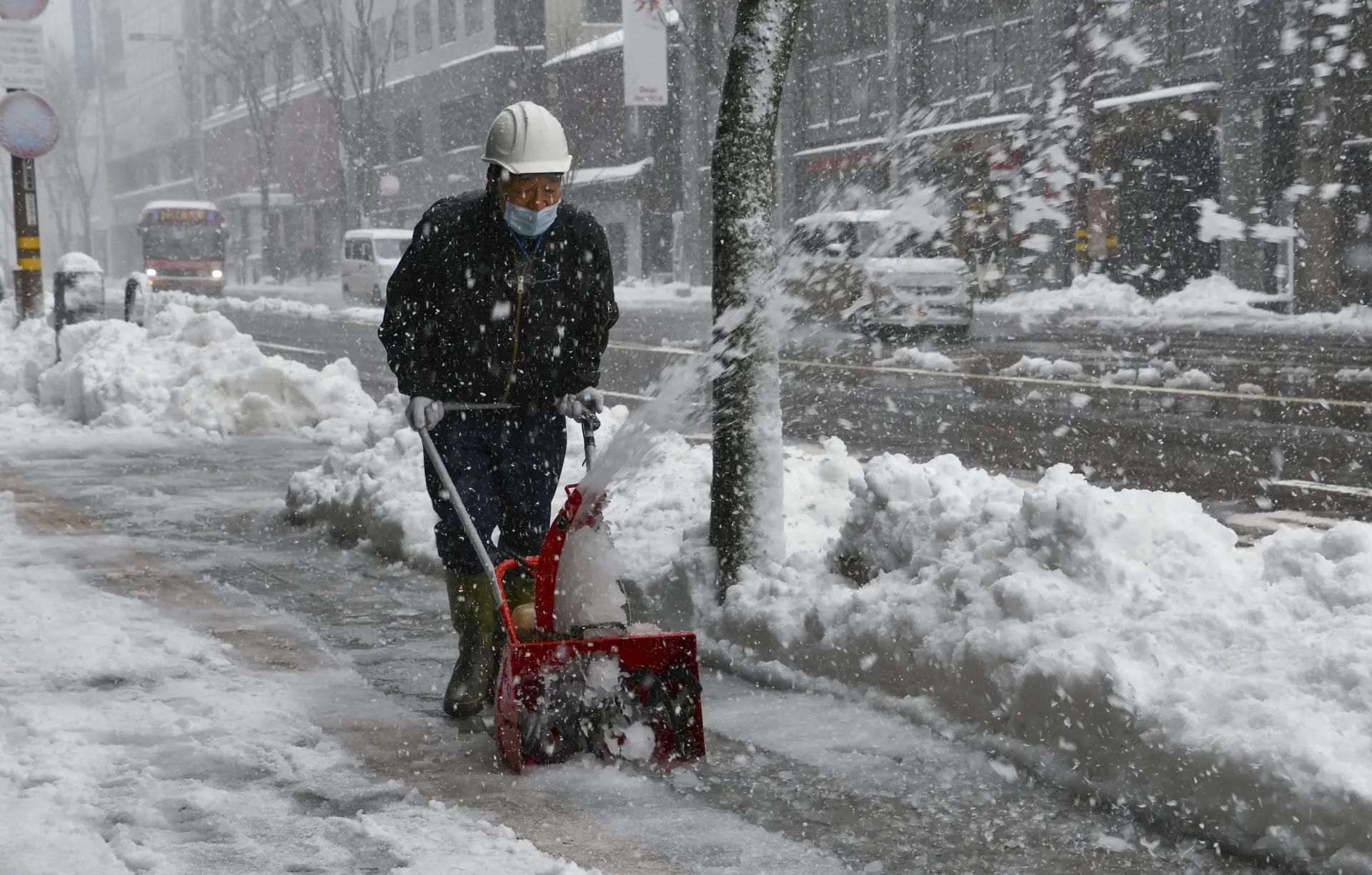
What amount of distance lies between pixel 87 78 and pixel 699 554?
91.4 metres

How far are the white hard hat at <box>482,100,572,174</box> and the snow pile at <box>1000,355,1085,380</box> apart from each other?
10976 millimetres

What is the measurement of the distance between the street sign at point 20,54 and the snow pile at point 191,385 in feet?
12.0

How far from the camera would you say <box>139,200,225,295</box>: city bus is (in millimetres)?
42531

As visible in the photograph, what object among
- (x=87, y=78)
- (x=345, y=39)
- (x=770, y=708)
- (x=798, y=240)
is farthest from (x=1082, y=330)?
(x=87, y=78)

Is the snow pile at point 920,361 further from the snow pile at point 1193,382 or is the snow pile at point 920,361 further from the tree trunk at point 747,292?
the tree trunk at point 747,292

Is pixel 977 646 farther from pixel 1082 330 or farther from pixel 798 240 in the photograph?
pixel 1082 330

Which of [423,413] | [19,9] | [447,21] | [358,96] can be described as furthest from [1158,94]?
[447,21]

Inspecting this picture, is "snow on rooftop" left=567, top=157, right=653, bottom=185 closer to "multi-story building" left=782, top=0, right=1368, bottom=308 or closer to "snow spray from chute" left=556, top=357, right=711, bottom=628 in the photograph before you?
"multi-story building" left=782, top=0, right=1368, bottom=308

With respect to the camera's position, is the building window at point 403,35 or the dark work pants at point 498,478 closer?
the dark work pants at point 498,478

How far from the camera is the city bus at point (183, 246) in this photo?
42.5m

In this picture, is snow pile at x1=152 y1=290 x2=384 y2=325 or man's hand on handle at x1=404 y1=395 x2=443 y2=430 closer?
man's hand on handle at x1=404 y1=395 x2=443 y2=430

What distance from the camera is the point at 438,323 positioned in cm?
448

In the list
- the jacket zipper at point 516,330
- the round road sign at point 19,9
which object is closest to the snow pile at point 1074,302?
the round road sign at point 19,9

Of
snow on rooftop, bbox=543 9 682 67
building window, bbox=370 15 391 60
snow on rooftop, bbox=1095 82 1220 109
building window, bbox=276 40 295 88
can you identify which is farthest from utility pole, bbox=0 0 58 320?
building window, bbox=276 40 295 88
